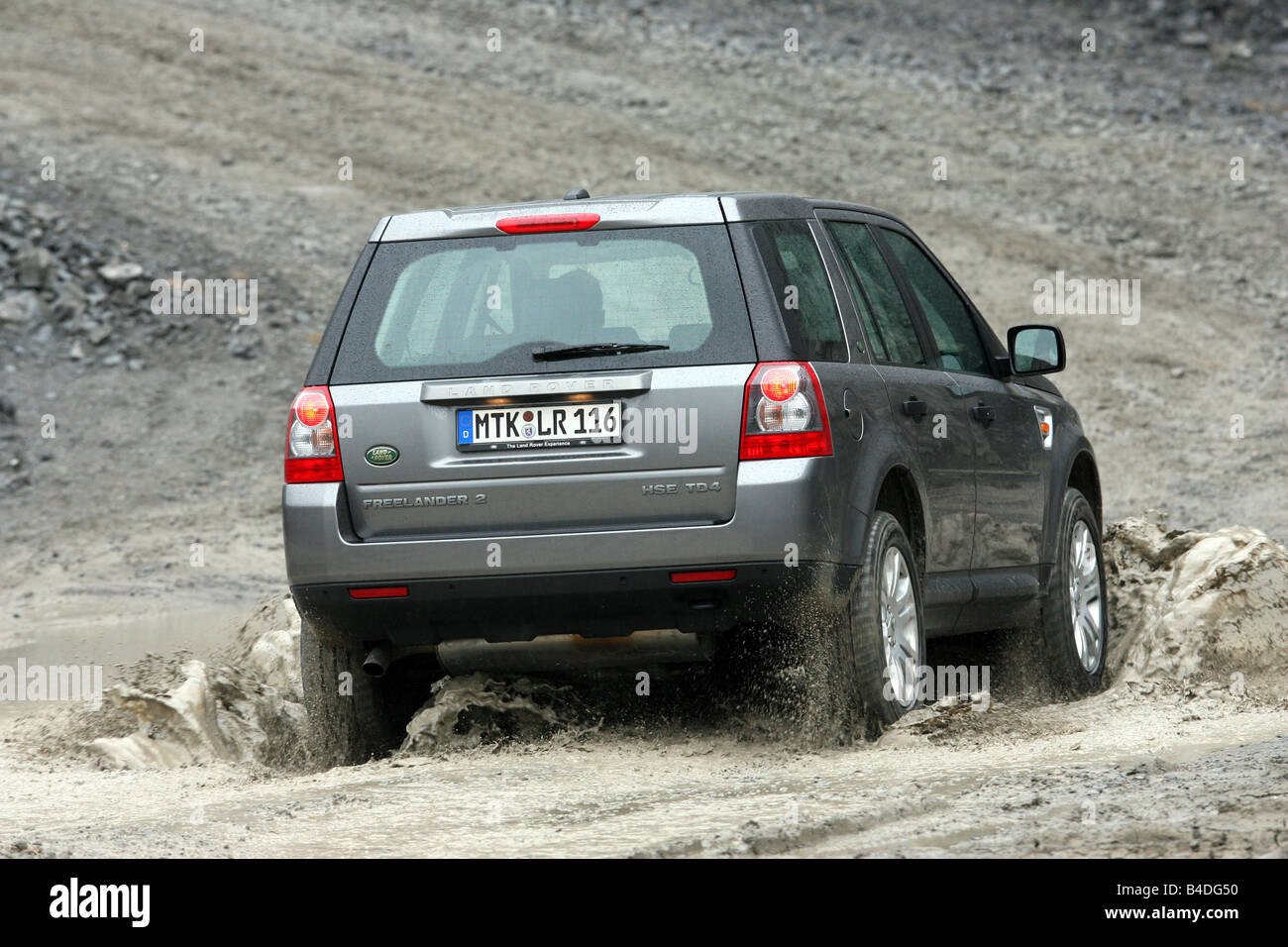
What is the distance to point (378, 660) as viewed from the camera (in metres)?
5.87

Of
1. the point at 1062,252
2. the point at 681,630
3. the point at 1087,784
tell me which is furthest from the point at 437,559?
the point at 1062,252

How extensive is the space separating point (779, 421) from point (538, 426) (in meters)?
0.76

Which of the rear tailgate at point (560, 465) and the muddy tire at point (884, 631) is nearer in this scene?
the rear tailgate at point (560, 465)

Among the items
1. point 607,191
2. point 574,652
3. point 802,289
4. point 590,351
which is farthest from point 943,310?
point 607,191

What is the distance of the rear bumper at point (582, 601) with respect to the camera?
5.43 meters

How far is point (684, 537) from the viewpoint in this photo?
539 centimetres

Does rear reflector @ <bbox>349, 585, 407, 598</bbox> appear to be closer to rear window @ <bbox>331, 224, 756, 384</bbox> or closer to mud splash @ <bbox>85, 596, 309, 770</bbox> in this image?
rear window @ <bbox>331, 224, 756, 384</bbox>

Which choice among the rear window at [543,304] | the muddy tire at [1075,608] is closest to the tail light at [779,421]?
the rear window at [543,304]

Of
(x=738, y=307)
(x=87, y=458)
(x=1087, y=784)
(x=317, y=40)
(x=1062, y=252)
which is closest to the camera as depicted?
(x=1087, y=784)

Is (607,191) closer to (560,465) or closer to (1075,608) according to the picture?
(1075,608)

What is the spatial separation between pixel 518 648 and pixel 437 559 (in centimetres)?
45

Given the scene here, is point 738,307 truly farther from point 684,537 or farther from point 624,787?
point 624,787

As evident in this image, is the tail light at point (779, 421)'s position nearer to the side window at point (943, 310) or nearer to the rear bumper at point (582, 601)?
the rear bumper at point (582, 601)

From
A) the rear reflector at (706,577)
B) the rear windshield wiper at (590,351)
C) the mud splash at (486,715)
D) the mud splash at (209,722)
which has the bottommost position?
the mud splash at (209,722)
